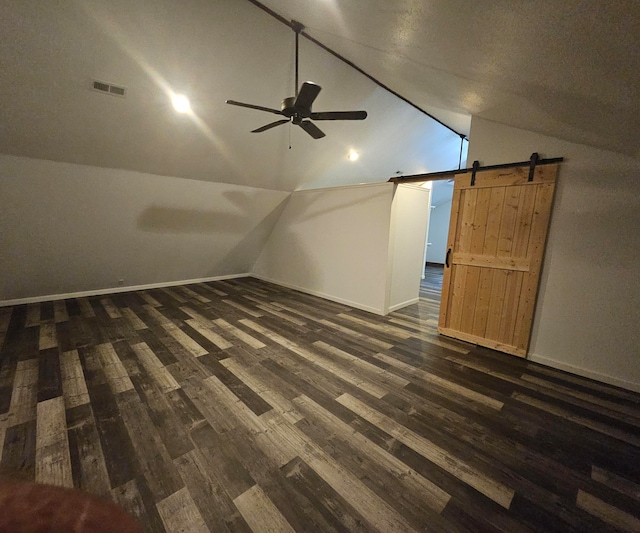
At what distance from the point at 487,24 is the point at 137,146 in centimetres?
373

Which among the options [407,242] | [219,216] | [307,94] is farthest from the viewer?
[219,216]

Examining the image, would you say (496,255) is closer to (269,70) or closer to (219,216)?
(269,70)

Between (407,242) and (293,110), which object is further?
(407,242)

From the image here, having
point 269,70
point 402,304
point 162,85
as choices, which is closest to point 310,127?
point 269,70

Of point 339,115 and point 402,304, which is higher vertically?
point 339,115

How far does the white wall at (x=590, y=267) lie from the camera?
8.05ft

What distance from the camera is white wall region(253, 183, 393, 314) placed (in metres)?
4.23

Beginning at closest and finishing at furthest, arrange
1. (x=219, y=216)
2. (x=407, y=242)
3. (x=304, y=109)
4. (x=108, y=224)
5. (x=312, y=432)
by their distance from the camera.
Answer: (x=312, y=432) < (x=304, y=109) < (x=108, y=224) < (x=407, y=242) < (x=219, y=216)

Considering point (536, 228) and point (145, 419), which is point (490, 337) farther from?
point (145, 419)

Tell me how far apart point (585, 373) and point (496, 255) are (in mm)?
1440

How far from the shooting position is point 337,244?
4.86 m

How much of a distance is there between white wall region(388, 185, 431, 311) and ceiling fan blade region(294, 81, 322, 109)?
2150 millimetres

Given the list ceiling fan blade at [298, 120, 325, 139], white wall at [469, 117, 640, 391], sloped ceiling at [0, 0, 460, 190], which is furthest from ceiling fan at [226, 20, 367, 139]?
white wall at [469, 117, 640, 391]

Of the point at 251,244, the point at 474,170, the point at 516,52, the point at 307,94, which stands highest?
the point at 307,94
